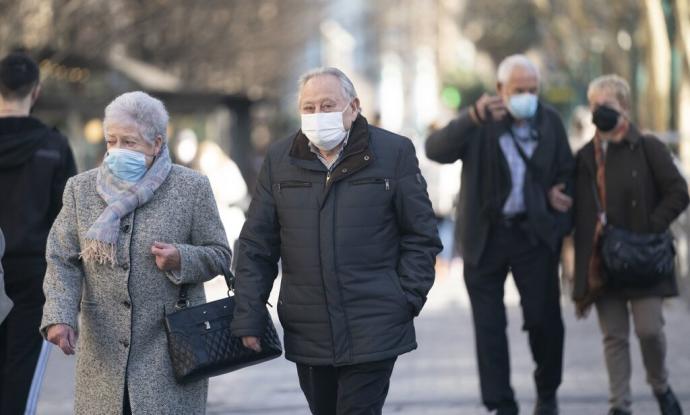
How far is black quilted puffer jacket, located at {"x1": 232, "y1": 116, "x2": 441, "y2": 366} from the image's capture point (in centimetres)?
551

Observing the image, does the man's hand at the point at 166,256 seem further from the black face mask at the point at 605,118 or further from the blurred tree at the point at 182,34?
the blurred tree at the point at 182,34

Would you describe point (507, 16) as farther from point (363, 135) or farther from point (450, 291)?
point (363, 135)

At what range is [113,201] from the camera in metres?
5.45

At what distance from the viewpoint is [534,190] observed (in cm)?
769

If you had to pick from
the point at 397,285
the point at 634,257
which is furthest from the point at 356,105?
the point at 634,257

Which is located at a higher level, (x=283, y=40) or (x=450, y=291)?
(x=283, y=40)

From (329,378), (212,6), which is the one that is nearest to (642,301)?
(329,378)

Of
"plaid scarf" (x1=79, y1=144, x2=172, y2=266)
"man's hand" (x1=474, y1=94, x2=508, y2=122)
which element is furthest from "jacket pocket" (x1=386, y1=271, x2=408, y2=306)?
"man's hand" (x1=474, y1=94, x2=508, y2=122)

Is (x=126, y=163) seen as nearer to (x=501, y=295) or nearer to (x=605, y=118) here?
(x=501, y=295)

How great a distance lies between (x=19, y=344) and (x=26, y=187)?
2.39ft

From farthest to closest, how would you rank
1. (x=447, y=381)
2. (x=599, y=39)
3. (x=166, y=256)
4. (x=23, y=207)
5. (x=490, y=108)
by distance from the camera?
1. (x=599, y=39)
2. (x=447, y=381)
3. (x=490, y=108)
4. (x=23, y=207)
5. (x=166, y=256)

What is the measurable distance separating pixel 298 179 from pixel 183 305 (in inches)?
24.6

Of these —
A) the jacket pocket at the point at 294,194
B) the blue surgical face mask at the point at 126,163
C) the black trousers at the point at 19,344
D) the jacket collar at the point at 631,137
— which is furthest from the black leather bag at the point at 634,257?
the blue surgical face mask at the point at 126,163

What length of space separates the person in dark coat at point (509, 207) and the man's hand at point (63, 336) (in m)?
2.75
